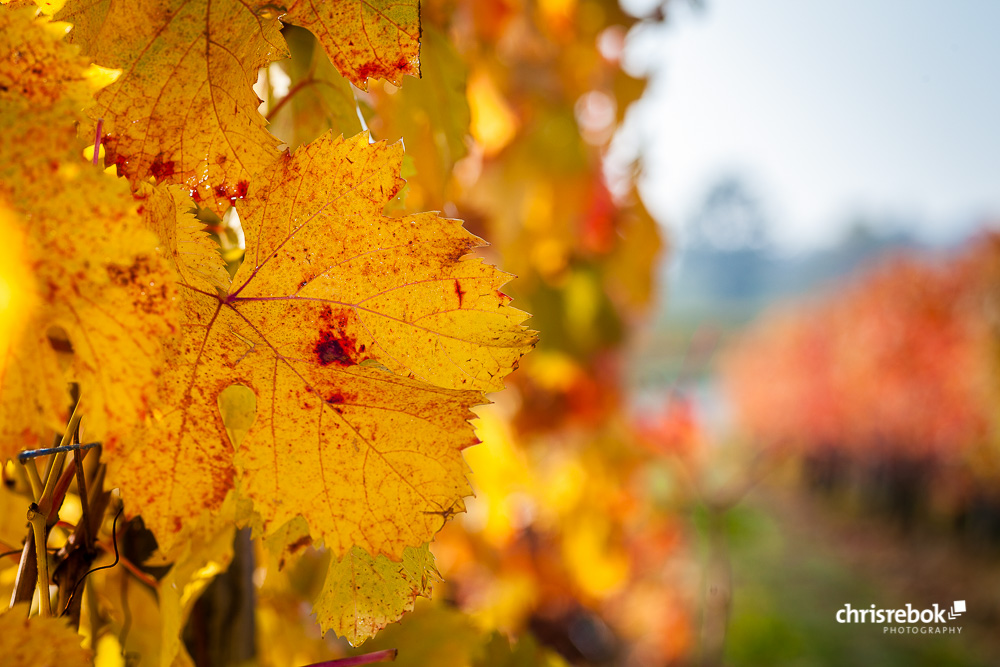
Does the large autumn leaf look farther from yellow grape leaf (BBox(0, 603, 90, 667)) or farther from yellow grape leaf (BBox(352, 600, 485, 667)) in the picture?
yellow grape leaf (BBox(352, 600, 485, 667))

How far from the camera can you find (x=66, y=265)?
0.66 feet

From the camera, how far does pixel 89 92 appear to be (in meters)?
0.21

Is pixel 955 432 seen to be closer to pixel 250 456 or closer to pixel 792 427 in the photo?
pixel 792 427

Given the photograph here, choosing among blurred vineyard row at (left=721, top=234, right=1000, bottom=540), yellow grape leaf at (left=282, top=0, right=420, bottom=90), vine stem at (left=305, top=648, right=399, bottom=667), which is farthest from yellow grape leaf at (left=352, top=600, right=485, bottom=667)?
blurred vineyard row at (left=721, top=234, right=1000, bottom=540)

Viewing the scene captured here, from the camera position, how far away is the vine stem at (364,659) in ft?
0.98

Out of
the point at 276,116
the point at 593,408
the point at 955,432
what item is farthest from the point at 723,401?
the point at 276,116

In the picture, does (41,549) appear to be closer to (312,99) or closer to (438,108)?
(312,99)

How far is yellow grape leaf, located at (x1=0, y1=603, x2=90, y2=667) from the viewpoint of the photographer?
0.23 meters

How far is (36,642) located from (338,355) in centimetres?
14

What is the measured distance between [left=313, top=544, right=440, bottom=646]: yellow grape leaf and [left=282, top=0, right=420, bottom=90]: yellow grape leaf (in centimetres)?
21

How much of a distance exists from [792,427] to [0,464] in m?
8.99

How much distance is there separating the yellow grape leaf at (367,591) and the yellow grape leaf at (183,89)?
162mm

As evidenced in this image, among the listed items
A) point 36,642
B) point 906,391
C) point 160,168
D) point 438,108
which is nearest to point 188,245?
point 160,168

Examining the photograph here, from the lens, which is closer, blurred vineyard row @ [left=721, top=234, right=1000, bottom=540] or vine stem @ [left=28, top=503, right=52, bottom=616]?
vine stem @ [left=28, top=503, right=52, bottom=616]
